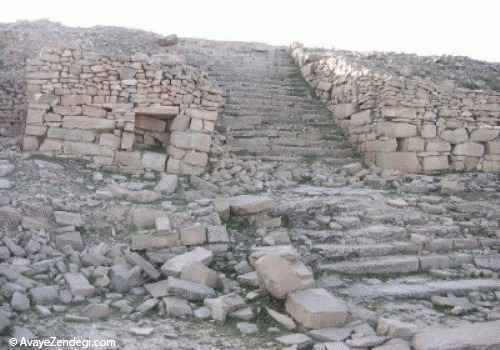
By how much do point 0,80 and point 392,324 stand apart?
991 cm

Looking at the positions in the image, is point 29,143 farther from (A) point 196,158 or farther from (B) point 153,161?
(A) point 196,158

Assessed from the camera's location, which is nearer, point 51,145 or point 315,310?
point 315,310

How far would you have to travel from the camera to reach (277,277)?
4.48 metres

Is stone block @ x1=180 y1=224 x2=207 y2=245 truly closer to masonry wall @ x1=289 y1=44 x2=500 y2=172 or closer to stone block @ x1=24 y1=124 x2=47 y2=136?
stone block @ x1=24 y1=124 x2=47 y2=136

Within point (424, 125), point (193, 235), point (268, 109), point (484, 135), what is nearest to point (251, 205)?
point (193, 235)

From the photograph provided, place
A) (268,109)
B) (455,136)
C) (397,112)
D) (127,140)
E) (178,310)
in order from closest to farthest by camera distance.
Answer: (178,310) < (127,140) < (397,112) < (455,136) < (268,109)

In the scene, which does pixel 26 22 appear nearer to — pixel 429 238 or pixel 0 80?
pixel 0 80

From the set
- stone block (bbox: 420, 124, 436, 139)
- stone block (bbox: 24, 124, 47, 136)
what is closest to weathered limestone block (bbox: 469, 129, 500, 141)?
stone block (bbox: 420, 124, 436, 139)

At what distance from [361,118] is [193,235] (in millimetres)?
5739

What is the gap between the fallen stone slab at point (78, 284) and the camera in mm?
4512

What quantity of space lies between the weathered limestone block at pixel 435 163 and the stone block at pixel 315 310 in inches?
227

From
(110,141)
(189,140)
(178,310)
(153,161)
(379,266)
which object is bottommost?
(178,310)

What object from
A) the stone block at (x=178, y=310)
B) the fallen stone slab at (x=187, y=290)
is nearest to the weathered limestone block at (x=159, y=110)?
the fallen stone slab at (x=187, y=290)

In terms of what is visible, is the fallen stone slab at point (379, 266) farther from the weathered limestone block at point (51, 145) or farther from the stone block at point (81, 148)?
the weathered limestone block at point (51, 145)
